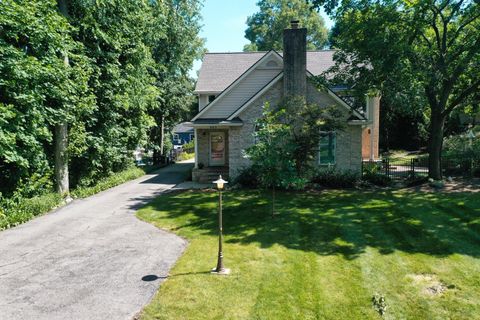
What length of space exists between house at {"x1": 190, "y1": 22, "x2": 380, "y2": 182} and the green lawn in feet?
16.8

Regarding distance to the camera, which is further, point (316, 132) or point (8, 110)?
point (316, 132)

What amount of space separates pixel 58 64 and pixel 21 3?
2.48m

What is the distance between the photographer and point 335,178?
63.6ft

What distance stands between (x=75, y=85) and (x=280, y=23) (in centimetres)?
5103

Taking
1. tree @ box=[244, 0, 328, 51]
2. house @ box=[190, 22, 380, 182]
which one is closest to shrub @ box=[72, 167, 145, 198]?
house @ box=[190, 22, 380, 182]

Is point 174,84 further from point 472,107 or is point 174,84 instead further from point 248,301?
point 248,301

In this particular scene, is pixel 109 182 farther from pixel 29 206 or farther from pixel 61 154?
pixel 29 206

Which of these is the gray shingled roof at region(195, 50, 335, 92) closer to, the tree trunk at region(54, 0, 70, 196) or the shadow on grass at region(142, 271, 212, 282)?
the tree trunk at region(54, 0, 70, 196)

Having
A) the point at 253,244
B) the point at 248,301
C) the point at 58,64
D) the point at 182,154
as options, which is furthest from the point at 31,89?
the point at 182,154

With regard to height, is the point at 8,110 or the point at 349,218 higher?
the point at 8,110

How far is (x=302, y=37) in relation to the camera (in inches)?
781

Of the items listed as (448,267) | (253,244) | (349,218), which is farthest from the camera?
(349,218)

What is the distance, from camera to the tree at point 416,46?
17016 mm

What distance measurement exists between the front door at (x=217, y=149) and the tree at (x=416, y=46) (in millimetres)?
9731
